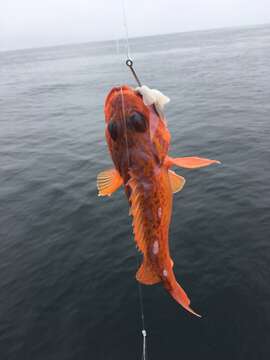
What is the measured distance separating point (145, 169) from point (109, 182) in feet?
2.21

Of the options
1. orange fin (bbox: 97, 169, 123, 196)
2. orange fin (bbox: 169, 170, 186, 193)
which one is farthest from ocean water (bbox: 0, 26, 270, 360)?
orange fin (bbox: 97, 169, 123, 196)

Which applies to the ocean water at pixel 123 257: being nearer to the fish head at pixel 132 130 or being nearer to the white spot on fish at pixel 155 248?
the white spot on fish at pixel 155 248

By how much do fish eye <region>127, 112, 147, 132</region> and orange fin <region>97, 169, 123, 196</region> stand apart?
0.82 m

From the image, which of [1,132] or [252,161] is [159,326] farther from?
[1,132]

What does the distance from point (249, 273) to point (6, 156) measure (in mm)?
21634

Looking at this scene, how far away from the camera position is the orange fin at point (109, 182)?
197 inches

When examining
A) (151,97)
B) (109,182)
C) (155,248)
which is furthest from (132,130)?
(155,248)

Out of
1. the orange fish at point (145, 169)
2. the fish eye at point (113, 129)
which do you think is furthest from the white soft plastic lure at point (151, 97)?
the fish eye at point (113, 129)

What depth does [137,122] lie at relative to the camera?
4.43 meters

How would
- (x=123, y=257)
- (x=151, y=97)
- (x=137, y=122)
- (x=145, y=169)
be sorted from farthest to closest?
(x=123, y=257)
(x=145, y=169)
(x=137, y=122)
(x=151, y=97)

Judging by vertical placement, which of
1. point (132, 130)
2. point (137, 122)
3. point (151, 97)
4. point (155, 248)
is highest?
point (151, 97)

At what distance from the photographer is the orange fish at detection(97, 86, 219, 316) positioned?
14.5ft

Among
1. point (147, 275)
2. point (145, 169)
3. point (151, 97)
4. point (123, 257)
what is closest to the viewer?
point (151, 97)

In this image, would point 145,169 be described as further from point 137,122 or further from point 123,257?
point 123,257
